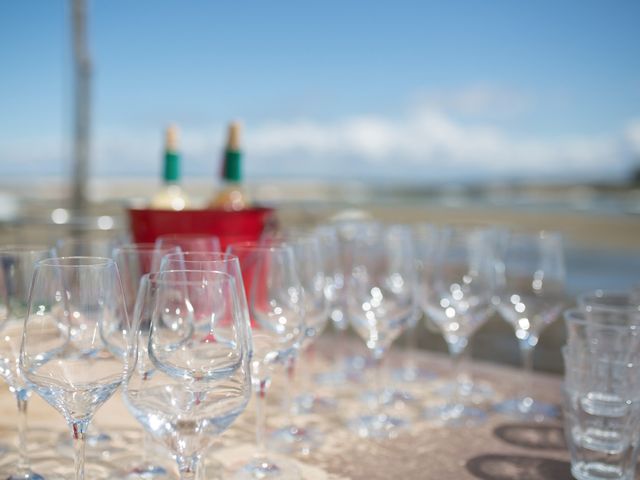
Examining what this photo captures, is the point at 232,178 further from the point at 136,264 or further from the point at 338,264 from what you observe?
the point at 136,264

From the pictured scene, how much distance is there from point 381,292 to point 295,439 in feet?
0.99

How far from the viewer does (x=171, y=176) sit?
1400mm

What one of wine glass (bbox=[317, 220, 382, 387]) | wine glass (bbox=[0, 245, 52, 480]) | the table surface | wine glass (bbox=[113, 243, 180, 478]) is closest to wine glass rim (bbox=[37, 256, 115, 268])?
wine glass (bbox=[0, 245, 52, 480])

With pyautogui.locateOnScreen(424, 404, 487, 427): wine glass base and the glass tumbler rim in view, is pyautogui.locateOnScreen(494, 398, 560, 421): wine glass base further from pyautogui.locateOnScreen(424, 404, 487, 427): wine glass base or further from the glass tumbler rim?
the glass tumbler rim

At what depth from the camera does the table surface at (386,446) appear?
91 cm

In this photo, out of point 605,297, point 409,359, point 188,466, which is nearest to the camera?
point 188,466

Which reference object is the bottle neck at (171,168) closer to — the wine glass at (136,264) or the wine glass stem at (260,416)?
the wine glass at (136,264)

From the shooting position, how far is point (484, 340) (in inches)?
122

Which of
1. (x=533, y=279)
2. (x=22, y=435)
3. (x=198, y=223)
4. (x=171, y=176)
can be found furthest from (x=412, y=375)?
(x=22, y=435)

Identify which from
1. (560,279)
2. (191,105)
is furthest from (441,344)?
(191,105)

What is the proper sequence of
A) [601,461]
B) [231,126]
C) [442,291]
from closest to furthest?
[601,461] → [442,291] → [231,126]

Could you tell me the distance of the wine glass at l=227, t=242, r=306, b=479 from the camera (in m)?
0.89

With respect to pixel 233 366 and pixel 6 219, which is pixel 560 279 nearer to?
pixel 233 366

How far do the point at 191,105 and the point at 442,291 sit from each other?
629 inches
